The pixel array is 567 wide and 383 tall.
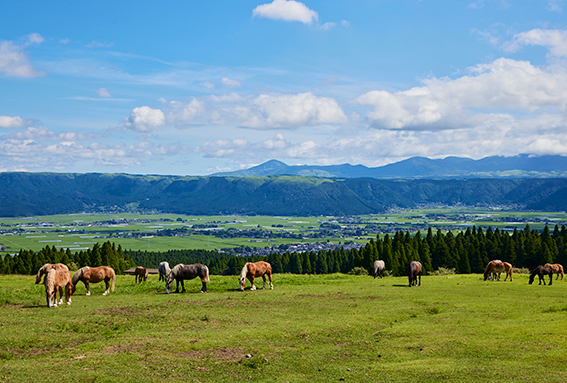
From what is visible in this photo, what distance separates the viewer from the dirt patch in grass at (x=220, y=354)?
706 inches

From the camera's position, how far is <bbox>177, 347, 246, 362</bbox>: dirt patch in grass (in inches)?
706

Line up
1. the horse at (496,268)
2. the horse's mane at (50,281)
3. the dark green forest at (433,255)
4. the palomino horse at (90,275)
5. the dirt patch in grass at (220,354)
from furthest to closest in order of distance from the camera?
the dark green forest at (433,255) → the horse at (496,268) → the palomino horse at (90,275) → the horse's mane at (50,281) → the dirt patch in grass at (220,354)

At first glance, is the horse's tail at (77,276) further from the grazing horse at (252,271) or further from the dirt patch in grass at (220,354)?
the dirt patch in grass at (220,354)

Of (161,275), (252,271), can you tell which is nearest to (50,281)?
(252,271)

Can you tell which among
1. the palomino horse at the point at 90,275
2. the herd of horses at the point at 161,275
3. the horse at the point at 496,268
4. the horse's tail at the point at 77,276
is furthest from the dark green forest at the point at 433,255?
the horse's tail at the point at 77,276

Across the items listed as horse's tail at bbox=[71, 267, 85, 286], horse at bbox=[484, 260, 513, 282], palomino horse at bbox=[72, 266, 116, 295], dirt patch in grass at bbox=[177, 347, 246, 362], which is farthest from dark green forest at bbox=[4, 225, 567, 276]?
dirt patch in grass at bbox=[177, 347, 246, 362]

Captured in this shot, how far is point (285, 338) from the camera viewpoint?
69.7ft

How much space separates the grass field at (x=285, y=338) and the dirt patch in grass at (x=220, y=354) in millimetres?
45

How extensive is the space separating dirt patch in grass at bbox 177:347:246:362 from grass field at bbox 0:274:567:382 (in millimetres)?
45

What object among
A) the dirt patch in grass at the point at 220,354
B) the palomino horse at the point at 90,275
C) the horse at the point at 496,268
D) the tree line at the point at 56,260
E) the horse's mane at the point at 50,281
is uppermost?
the horse's mane at the point at 50,281

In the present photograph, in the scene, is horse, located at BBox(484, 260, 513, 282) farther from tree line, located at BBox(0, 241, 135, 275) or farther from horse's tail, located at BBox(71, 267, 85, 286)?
tree line, located at BBox(0, 241, 135, 275)

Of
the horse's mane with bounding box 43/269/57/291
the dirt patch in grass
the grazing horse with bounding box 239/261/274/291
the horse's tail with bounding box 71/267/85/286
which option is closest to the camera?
the dirt patch in grass

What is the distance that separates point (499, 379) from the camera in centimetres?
1435

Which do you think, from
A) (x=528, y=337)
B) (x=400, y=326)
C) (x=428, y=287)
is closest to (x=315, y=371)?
(x=400, y=326)
